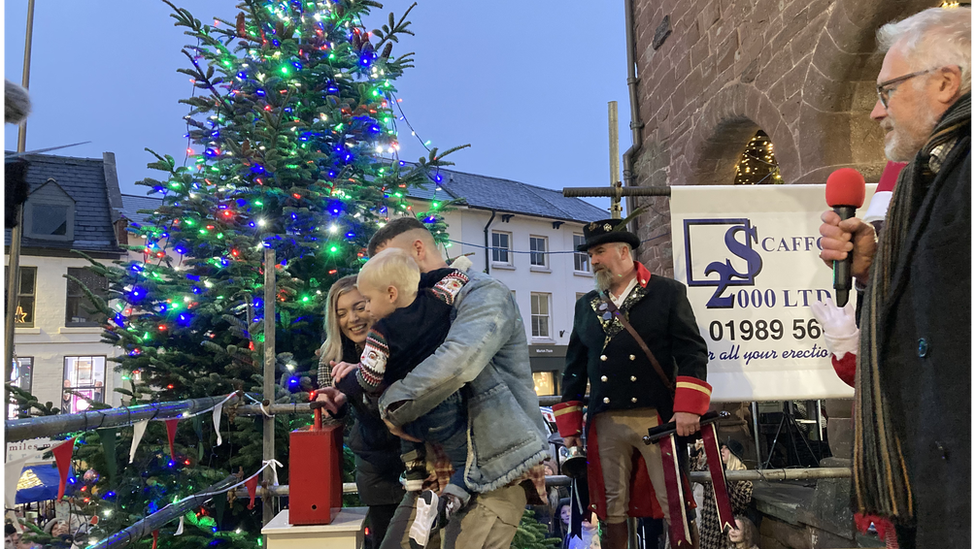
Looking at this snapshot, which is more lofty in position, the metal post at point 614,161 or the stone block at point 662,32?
the stone block at point 662,32

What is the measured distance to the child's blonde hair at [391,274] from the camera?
2.44 meters

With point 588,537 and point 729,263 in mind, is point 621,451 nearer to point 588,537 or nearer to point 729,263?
point 588,537

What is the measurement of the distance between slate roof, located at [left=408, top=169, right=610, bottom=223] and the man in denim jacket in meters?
23.5

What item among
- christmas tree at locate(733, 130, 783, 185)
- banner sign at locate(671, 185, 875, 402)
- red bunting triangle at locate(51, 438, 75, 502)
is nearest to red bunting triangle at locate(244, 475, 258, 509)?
red bunting triangle at locate(51, 438, 75, 502)

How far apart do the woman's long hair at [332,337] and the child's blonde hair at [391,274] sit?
0.82 metres

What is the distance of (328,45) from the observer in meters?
5.90

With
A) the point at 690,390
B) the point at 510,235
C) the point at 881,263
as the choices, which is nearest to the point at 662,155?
the point at 690,390

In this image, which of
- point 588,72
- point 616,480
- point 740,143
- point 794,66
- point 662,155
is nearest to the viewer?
point 616,480

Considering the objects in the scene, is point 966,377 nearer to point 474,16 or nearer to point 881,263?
point 881,263

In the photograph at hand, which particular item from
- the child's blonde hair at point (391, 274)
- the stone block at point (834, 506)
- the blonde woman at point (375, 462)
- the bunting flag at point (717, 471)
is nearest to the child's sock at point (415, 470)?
the blonde woman at point (375, 462)

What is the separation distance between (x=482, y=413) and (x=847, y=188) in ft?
4.65

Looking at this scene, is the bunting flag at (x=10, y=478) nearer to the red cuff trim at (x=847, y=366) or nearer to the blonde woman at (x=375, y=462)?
the blonde woman at (x=375, y=462)

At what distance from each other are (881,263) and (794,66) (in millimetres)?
4195

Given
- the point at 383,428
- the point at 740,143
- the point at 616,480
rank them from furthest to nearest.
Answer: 1. the point at 740,143
2. the point at 616,480
3. the point at 383,428
